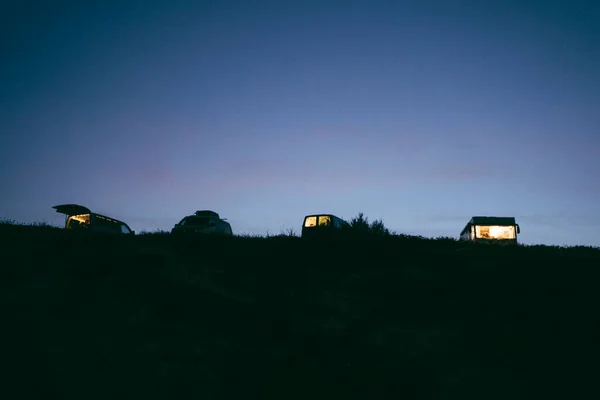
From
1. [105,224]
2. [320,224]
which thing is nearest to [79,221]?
[105,224]

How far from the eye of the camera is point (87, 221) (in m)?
20.4

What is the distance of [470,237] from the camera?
92.6 ft

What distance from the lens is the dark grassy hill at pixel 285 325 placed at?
789 cm

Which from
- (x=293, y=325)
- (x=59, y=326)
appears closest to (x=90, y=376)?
(x=59, y=326)

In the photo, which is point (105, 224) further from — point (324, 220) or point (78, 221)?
point (324, 220)

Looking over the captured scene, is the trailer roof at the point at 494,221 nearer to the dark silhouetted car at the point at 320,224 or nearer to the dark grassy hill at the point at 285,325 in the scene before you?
the dark silhouetted car at the point at 320,224

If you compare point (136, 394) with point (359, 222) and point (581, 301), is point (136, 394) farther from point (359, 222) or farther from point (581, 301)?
point (359, 222)

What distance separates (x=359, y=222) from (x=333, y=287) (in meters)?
20.4

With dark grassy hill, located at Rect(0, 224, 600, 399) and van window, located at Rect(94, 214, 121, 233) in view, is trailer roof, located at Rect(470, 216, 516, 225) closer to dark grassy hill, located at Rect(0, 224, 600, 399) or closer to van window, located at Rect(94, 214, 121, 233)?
dark grassy hill, located at Rect(0, 224, 600, 399)

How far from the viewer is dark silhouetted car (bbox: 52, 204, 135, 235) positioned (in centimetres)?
2030

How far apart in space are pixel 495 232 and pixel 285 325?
21427mm

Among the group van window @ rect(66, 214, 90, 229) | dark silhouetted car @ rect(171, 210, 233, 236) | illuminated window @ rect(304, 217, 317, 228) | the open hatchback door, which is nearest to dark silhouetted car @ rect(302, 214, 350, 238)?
illuminated window @ rect(304, 217, 317, 228)

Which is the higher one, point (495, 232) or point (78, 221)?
point (495, 232)

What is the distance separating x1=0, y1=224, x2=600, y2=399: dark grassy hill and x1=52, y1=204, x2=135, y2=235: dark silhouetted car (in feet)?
19.5
